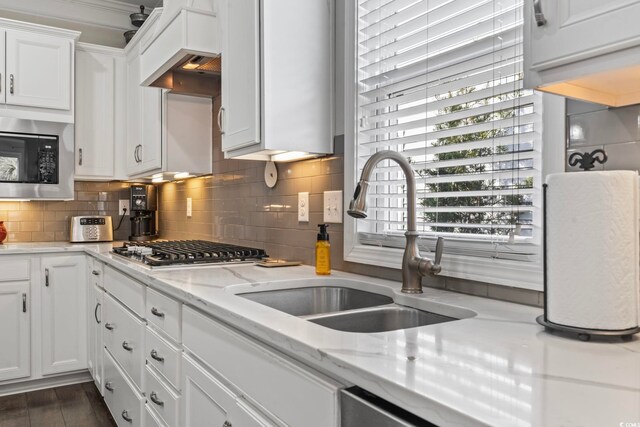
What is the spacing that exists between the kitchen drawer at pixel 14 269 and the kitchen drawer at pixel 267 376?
222cm

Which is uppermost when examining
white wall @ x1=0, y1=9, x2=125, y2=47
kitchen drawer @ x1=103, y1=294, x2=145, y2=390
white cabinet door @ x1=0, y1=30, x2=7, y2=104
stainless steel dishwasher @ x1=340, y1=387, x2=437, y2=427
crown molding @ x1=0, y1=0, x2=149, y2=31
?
crown molding @ x1=0, y1=0, x2=149, y2=31

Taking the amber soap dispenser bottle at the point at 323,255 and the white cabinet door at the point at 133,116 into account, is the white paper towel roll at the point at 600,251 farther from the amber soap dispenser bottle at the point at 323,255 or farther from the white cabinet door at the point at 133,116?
the white cabinet door at the point at 133,116

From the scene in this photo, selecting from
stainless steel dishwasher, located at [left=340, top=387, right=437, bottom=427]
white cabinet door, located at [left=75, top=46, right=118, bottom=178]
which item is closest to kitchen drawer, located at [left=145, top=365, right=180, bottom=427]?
stainless steel dishwasher, located at [left=340, top=387, right=437, bottom=427]

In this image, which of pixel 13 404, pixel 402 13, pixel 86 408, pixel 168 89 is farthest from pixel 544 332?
pixel 13 404

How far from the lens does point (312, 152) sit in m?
2.04

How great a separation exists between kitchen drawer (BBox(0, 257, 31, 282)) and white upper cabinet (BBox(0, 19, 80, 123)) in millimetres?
992

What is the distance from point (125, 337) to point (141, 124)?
1.64 metres

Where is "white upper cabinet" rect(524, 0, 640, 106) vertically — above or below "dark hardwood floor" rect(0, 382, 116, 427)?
above

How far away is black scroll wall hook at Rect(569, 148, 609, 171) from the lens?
1141 millimetres

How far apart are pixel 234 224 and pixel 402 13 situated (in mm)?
1584

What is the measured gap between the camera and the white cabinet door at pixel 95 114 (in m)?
3.75

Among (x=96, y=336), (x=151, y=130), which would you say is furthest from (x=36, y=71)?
(x=96, y=336)

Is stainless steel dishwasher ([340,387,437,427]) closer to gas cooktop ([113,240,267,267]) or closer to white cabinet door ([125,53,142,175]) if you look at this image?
gas cooktop ([113,240,267,267])

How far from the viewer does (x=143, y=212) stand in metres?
3.94
